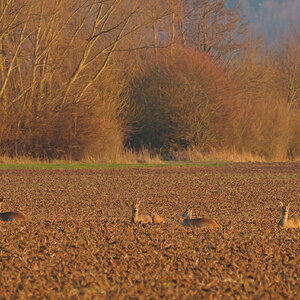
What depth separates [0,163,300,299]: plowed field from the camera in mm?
8586

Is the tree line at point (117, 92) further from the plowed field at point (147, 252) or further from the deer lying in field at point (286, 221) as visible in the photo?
the deer lying in field at point (286, 221)

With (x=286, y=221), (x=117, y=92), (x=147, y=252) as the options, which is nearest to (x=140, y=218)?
(x=286, y=221)

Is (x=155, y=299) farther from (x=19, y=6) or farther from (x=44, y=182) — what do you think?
(x=19, y=6)

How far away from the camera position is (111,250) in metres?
10.9

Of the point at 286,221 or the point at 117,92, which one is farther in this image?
the point at 117,92

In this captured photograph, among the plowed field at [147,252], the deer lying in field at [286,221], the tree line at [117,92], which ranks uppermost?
the tree line at [117,92]

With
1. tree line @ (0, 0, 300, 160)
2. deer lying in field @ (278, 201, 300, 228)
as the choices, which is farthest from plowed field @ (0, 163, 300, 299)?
tree line @ (0, 0, 300, 160)

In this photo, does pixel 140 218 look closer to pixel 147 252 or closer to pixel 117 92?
pixel 147 252

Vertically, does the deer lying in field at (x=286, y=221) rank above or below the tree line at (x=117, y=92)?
below

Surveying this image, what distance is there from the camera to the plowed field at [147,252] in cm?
859

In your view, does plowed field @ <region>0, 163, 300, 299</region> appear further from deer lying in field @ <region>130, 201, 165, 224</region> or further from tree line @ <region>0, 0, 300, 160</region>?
tree line @ <region>0, 0, 300, 160</region>

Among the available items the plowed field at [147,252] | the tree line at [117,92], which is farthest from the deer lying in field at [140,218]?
the tree line at [117,92]

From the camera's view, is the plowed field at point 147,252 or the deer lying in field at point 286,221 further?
the deer lying in field at point 286,221

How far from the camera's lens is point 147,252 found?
10.8 metres
